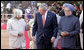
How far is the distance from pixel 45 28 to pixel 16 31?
0.68 m

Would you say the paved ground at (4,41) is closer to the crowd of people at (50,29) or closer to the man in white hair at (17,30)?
the man in white hair at (17,30)

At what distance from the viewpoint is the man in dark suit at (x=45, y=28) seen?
520cm

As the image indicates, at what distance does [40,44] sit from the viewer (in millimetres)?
5281

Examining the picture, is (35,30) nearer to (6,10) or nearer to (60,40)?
(60,40)

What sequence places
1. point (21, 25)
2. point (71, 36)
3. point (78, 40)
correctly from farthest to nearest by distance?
point (21, 25) < point (78, 40) < point (71, 36)

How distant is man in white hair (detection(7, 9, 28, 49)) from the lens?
5.52 metres

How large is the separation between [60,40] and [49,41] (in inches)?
13.9

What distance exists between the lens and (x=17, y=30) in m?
5.58

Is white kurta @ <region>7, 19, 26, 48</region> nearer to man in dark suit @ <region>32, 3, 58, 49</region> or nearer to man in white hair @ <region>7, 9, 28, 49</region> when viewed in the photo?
man in white hair @ <region>7, 9, 28, 49</region>

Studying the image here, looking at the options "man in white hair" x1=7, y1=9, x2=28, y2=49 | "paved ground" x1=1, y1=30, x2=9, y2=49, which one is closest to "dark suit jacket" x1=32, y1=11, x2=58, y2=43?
"man in white hair" x1=7, y1=9, x2=28, y2=49

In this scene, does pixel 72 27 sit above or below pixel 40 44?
above

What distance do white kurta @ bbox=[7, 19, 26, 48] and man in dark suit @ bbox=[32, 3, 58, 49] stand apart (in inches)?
17.2

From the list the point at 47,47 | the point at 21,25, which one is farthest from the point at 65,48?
the point at 21,25

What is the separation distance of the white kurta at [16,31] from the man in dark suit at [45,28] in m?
0.44
